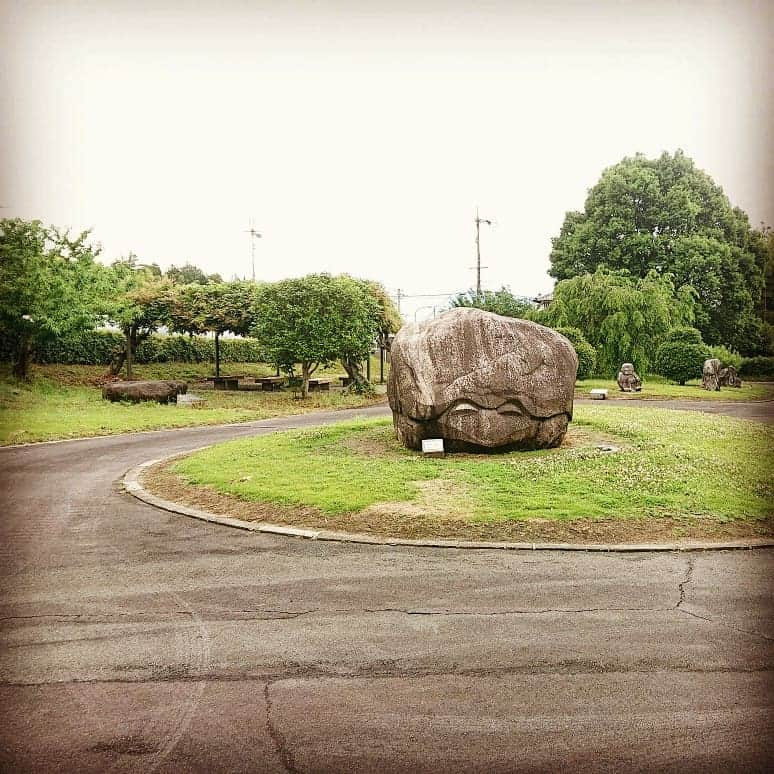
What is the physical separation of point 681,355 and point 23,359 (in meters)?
25.8

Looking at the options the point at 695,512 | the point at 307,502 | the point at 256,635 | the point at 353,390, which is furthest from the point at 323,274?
the point at 256,635

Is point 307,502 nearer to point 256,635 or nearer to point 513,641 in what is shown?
point 256,635

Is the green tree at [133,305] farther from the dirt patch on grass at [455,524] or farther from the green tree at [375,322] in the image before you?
the dirt patch on grass at [455,524]

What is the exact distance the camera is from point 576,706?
119 inches

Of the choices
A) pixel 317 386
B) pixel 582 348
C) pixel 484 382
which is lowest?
pixel 317 386

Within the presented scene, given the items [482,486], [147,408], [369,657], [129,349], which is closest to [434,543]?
[482,486]

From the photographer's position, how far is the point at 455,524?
7.03 m

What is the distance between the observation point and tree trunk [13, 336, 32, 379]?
1.78 meters

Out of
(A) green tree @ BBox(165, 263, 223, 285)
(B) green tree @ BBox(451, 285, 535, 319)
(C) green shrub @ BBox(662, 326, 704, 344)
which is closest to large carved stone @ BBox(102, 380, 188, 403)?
(B) green tree @ BBox(451, 285, 535, 319)

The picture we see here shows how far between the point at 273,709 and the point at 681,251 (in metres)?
5.00

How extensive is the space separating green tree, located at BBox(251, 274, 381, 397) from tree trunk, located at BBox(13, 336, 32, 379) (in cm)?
2062

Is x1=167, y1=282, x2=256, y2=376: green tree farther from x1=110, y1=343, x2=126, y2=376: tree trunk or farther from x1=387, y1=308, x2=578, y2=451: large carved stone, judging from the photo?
x1=387, y1=308, x2=578, y2=451: large carved stone

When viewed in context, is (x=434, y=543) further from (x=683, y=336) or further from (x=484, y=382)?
(x=683, y=336)

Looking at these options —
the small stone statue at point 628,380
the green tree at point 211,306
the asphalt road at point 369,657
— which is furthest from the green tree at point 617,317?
the asphalt road at point 369,657
